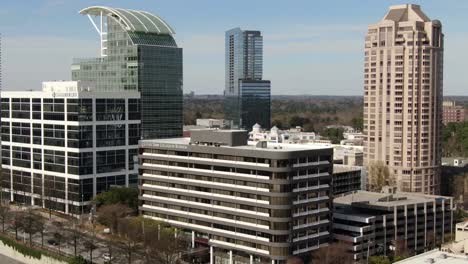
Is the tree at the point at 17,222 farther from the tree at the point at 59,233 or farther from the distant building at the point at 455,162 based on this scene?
the distant building at the point at 455,162

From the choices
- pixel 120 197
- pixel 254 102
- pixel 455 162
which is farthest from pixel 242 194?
pixel 254 102

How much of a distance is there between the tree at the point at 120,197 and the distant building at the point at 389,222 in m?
21.4

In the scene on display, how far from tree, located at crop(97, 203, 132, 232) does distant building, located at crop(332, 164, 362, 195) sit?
2499 cm

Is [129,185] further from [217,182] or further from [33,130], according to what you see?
[217,182]

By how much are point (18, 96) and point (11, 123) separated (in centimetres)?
403

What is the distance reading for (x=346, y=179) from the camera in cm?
7875

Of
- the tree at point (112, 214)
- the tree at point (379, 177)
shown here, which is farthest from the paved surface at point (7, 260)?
the tree at point (379, 177)

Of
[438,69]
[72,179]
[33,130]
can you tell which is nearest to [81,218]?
[72,179]

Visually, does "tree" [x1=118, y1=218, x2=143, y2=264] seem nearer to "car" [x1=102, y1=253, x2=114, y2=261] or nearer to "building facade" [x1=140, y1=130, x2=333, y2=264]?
"car" [x1=102, y1=253, x2=114, y2=261]

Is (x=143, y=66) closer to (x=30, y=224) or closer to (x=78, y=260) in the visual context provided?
(x=30, y=224)

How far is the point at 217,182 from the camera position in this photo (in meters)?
56.7

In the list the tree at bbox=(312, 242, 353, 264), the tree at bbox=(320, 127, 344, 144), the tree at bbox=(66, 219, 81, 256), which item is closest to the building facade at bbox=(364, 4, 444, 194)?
the tree at bbox=(312, 242, 353, 264)

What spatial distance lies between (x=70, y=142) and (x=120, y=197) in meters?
9.67

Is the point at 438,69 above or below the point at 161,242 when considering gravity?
above
